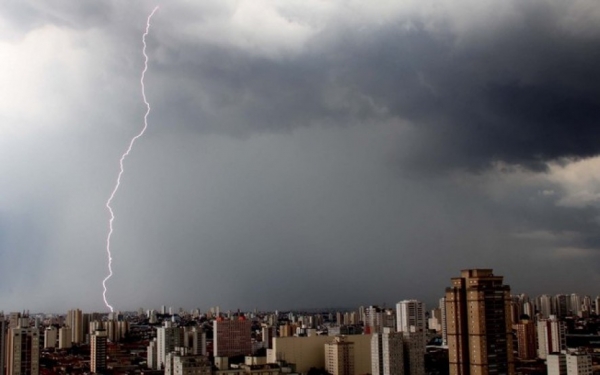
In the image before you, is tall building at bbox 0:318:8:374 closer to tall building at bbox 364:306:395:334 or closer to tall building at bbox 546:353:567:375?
tall building at bbox 546:353:567:375

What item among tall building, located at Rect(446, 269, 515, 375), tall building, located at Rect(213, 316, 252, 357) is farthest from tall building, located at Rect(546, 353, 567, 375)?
tall building, located at Rect(213, 316, 252, 357)

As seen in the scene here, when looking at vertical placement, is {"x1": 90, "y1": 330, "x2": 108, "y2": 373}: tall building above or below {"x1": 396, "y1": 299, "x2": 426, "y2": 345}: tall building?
below

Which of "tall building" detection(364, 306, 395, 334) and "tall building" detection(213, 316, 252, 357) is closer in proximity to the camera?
"tall building" detection(213, 316, 252, 357)

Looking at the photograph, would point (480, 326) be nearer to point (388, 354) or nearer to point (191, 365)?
point (191, 365)

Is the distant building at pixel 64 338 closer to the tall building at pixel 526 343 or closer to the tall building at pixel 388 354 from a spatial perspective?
the tall building at pixel 388 354

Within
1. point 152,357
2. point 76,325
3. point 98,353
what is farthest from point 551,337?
point 76,325

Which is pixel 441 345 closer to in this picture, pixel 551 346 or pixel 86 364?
pixel 551 346
